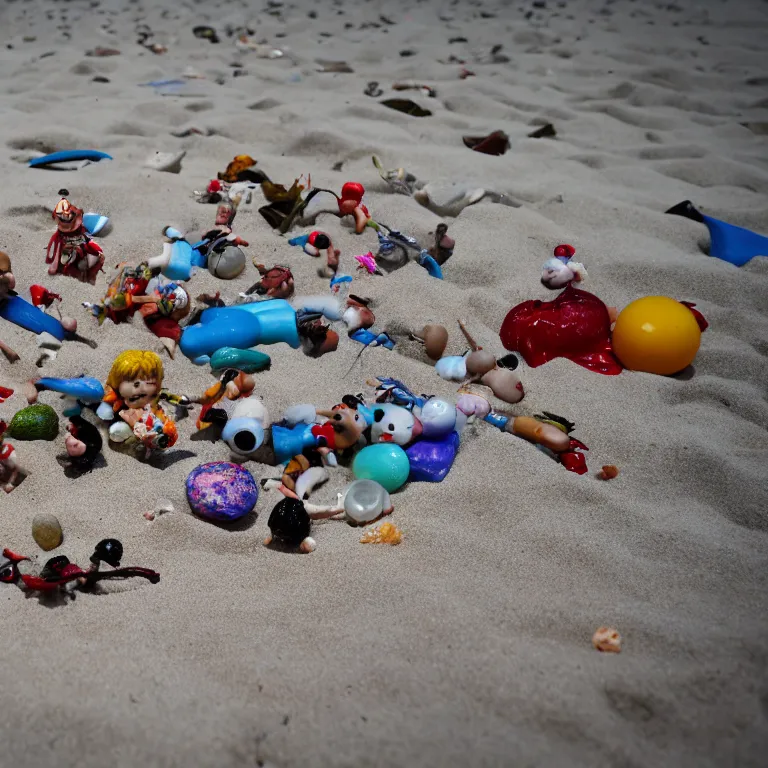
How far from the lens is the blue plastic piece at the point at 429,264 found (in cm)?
312

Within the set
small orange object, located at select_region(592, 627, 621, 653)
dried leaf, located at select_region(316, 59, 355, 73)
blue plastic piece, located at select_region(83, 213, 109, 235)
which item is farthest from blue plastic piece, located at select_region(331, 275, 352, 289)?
dried leaf, located at select_region(316, 59, 355, 73)

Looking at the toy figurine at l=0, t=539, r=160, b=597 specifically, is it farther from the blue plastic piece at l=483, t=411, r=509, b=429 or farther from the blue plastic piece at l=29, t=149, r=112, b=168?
the blue plastic piece at l=29, t=149, r=112, b=168

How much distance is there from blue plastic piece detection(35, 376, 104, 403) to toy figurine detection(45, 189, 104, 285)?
743 mm

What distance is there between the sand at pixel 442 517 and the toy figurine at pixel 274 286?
16 centimetres

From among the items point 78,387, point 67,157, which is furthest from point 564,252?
point 67,157

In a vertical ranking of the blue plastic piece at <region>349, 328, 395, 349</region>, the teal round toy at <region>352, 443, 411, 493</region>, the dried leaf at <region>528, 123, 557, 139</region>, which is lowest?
the teal round toy at <region>352, 443, 411, 493</region>

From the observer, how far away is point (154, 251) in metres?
3.03

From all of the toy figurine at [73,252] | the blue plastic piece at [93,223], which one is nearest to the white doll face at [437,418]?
the toy figurine at [73,252]

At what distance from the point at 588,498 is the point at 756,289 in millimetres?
1631

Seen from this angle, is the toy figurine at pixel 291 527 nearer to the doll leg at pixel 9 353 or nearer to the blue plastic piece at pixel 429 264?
the doll leg at pixel 9 353

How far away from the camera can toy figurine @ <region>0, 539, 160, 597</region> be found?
177 centimetres

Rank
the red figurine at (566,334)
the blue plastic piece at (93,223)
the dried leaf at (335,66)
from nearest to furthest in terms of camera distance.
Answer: the red figurine at (566,334) < the blue plastic piece at (93,223) < the dried leaf at (335,66)

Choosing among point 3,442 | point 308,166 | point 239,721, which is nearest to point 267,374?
point 3,442

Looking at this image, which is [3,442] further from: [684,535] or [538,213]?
[538,213]
